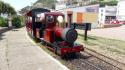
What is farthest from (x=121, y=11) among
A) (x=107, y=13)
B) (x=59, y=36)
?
(x=59, y=36)

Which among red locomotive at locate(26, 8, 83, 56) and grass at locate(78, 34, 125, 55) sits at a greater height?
red locomotive at locate(26, 8, 83, 56)

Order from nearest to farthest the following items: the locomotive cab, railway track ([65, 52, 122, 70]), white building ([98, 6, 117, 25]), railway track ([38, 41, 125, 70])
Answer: railway track ([65, 52, 122, 70]), railway track ([38, 41, 125, 70]), the locomotive cab, white building ([98, 6, 117, 25])

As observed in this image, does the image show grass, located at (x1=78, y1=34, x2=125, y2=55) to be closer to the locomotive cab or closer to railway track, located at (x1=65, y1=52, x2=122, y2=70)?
railway track, located at (x1=65, y1=52, x2=122, y2=70)

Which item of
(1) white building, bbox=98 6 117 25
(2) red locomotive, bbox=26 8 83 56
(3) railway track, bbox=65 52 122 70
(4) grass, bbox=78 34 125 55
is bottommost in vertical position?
(3) railway track, bbox=65 52 122 70

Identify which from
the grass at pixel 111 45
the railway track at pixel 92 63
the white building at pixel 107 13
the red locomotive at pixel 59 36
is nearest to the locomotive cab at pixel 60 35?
the red locomotive at pixel 59 36

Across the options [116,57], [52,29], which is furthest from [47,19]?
[116,57]

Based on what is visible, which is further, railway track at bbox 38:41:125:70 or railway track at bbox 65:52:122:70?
railway track at bbox 38:41:125:70

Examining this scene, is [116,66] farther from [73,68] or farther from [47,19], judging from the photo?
[47,19]

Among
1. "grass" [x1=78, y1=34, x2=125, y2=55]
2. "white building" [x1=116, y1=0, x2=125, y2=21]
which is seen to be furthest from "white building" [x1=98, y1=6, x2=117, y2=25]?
"grass" [x1=78, y1=34, x2=125, y2=55]

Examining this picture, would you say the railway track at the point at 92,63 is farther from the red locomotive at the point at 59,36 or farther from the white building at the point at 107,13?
the white building at the point at 107,13

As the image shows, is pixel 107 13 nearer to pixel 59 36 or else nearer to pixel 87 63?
pixel 59 36

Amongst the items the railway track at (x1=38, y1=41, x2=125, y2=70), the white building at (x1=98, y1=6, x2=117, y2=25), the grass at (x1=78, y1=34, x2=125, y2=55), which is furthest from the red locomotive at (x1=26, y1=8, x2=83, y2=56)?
the white building at (x1=98, y1=6, x2=117, y2=25)

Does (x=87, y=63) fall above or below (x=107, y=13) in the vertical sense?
below

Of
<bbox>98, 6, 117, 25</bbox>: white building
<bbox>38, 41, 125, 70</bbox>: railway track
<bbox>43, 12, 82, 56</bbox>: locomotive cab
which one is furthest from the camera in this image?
<bbox>98, 6, 117, 25</bbox>: white building
